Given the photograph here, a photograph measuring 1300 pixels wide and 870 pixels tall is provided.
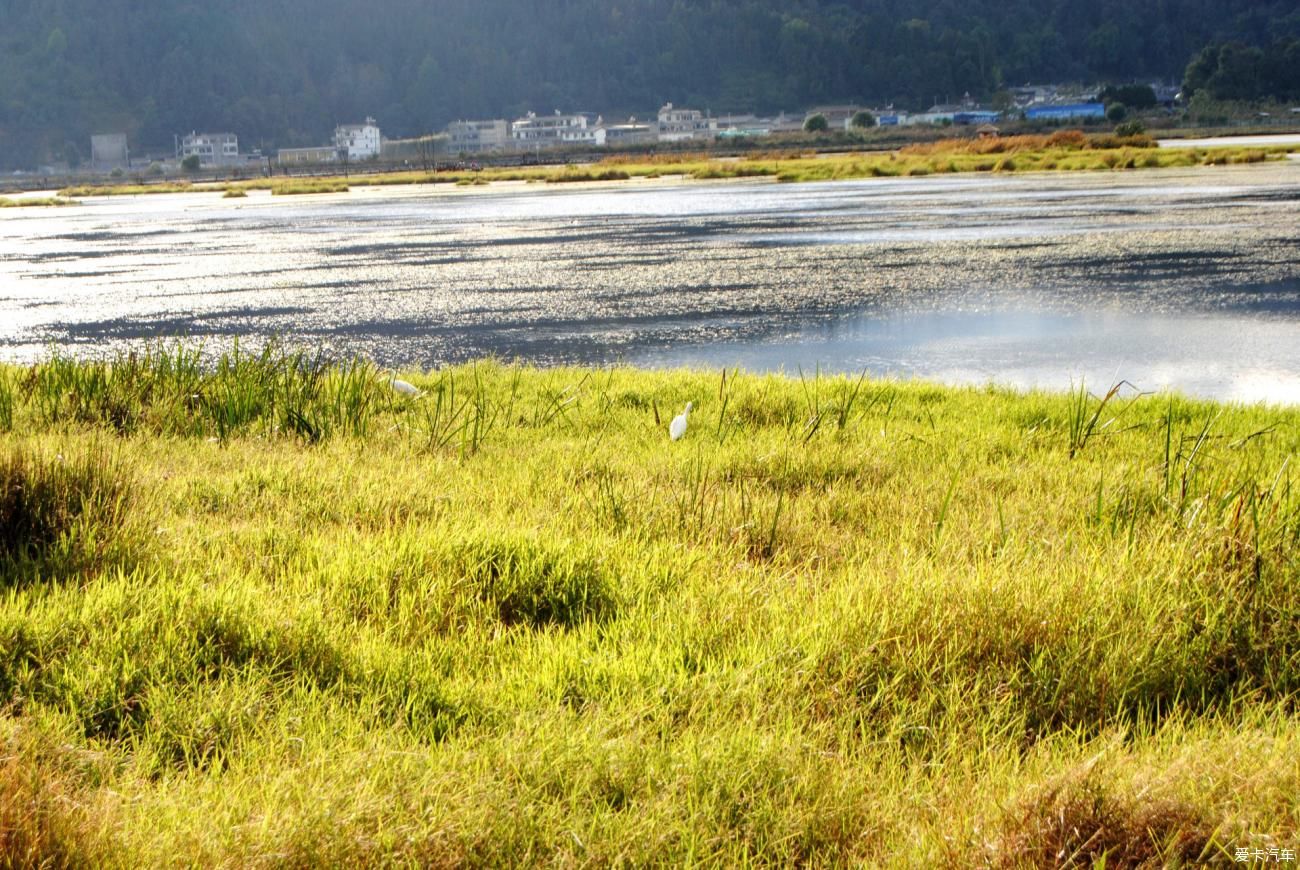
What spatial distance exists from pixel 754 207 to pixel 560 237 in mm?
10805

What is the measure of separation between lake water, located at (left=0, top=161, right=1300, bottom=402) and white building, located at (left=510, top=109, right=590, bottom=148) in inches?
5474

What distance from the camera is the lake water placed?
1183cm

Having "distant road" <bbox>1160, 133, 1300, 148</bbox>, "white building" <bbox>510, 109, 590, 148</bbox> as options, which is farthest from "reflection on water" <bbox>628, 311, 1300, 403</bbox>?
"white building" <bbox>510, 109, 590, 148</bbox>

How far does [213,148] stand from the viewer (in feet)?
613

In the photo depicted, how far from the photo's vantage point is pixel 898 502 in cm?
543

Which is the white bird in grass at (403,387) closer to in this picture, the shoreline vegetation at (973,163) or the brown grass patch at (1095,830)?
the brown grass patch at (1095,830)

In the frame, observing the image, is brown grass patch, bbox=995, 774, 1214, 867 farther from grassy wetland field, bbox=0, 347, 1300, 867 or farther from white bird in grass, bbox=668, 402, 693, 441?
white bird in grass, bbox=668, 402, 693, 441

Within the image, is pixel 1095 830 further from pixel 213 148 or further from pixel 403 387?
pixel 213 148

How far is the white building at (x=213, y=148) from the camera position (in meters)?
185

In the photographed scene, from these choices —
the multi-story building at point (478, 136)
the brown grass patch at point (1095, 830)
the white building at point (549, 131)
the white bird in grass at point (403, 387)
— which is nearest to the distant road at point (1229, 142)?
the white bird in grass at point (403, 387)

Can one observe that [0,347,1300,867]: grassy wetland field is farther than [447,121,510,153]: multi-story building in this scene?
No

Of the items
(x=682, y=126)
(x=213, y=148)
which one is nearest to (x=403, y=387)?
(x=682, y=126)

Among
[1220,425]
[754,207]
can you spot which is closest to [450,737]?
[1220,425]

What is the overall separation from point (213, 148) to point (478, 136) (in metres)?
43.7
